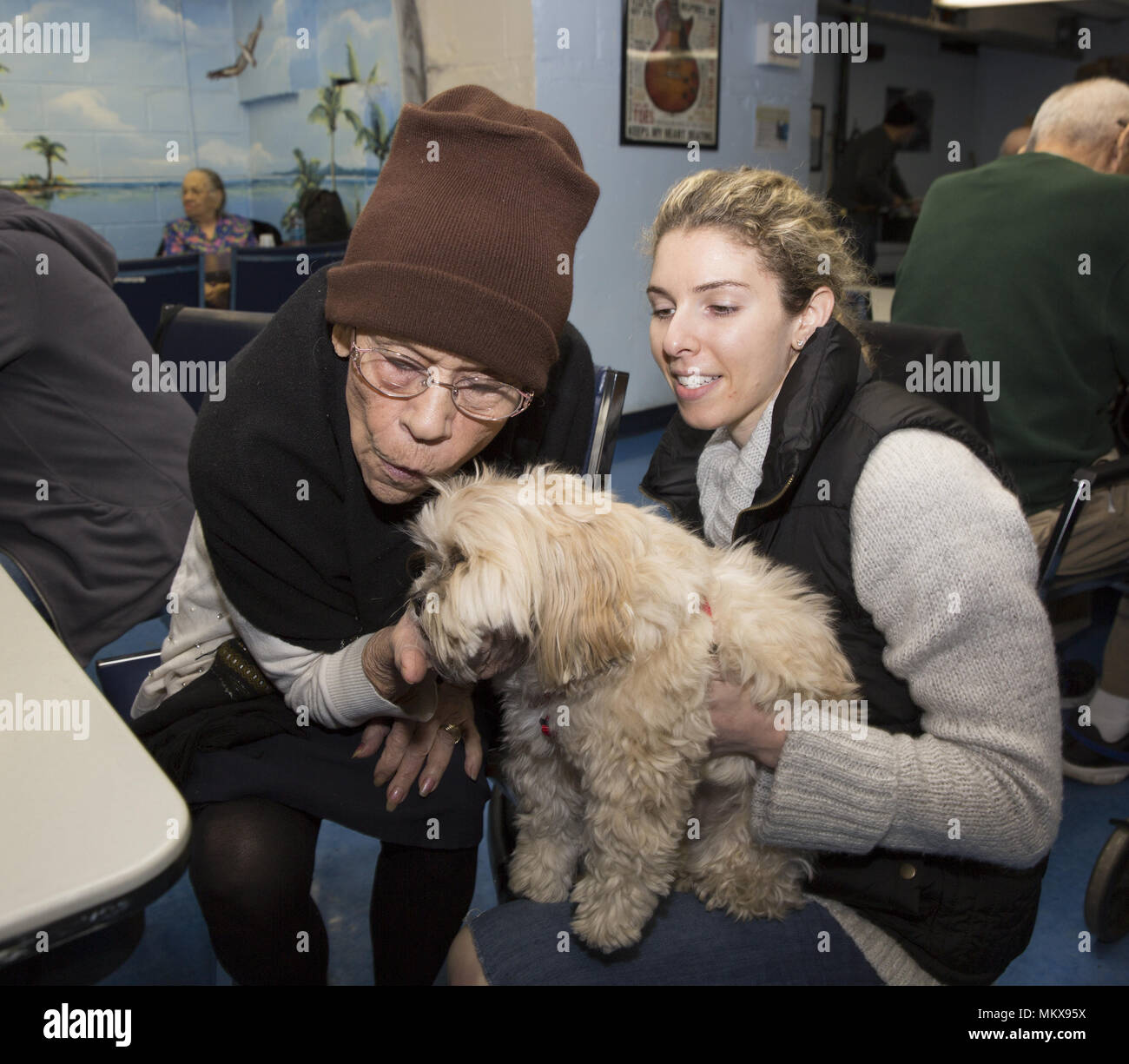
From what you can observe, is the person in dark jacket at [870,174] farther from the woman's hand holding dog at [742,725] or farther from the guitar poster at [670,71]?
the woman's hand holding dog at [742,725]

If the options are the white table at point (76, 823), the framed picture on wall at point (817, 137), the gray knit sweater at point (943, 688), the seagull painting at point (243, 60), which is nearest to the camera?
the white table at point (76, 823)

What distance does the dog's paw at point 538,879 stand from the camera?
1638 mm

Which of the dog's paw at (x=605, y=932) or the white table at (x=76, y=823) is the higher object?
the white table at (x=76, y=823)

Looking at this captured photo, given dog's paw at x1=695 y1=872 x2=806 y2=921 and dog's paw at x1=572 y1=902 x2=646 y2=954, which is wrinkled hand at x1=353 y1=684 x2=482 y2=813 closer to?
dog's paw at x1=572 y1=902 x2=646 y2=954

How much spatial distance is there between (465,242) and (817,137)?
11958mm

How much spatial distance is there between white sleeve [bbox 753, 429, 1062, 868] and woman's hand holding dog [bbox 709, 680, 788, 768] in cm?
8

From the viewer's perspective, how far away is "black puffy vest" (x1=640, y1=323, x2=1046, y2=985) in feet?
4.24

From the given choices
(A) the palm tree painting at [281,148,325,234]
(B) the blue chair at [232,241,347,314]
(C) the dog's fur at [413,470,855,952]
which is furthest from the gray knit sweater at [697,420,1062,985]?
(A) the palm tree painting at [281,148,325,234]

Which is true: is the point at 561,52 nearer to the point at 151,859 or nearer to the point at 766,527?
the point at 766,527

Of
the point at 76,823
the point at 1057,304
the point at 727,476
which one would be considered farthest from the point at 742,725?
the point at 1057,304

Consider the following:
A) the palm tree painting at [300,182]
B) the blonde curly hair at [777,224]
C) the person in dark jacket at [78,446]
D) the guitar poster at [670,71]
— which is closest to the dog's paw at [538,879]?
the blonde curly hair at [777,224]

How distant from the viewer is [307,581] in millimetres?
1458

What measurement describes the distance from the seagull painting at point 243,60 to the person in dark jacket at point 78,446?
7201 mm

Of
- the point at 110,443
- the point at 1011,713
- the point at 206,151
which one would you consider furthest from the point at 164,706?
the point at 206,151
